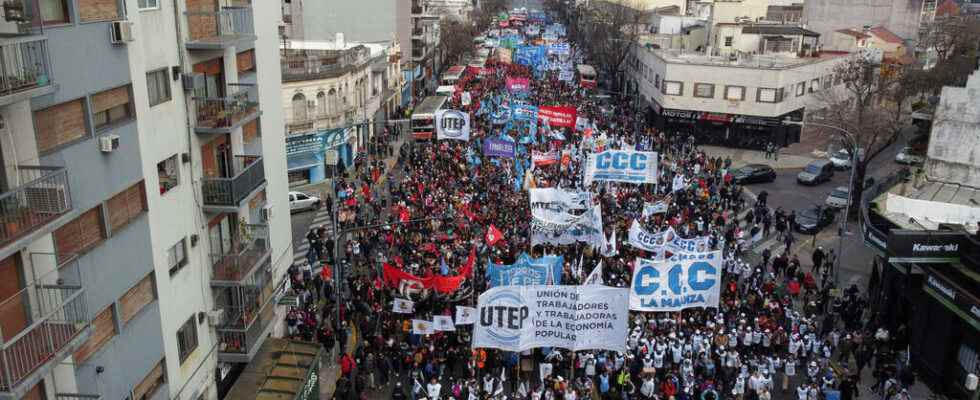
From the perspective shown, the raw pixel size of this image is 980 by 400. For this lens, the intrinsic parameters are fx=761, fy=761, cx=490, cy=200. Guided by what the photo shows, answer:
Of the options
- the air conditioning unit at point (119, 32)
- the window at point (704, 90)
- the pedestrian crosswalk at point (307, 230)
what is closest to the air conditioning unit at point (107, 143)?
the air conditioning unit at point (119, 32)

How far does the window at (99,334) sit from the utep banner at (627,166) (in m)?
24.2


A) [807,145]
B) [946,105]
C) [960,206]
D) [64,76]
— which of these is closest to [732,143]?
[807,145]

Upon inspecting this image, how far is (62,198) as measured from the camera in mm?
12375

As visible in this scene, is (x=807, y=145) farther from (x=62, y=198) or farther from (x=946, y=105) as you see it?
(x=62, y=198)

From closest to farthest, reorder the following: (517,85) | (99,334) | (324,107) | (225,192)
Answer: (99,334) < (225,192) < (324,107) < (517,85)

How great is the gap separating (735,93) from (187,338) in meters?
47.7

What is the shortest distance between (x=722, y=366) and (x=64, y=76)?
1833 cm

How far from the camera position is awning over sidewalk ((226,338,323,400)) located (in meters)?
19.4

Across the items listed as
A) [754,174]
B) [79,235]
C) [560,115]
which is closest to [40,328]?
[79,235]

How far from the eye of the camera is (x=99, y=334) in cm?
1430

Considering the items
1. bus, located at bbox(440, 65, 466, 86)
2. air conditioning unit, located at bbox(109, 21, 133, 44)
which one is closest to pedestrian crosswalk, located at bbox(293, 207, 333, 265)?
air conditioning unit, located at bbox(109, 21, 133, 44)

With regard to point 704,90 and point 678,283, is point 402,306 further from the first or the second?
point 704,90

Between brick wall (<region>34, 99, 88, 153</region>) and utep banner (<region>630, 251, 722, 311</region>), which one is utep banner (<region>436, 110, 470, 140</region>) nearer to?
utep banner (<region>630, 251, 722, 311</region>)

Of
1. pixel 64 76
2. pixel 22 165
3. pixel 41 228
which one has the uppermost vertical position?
pixel 64 76
